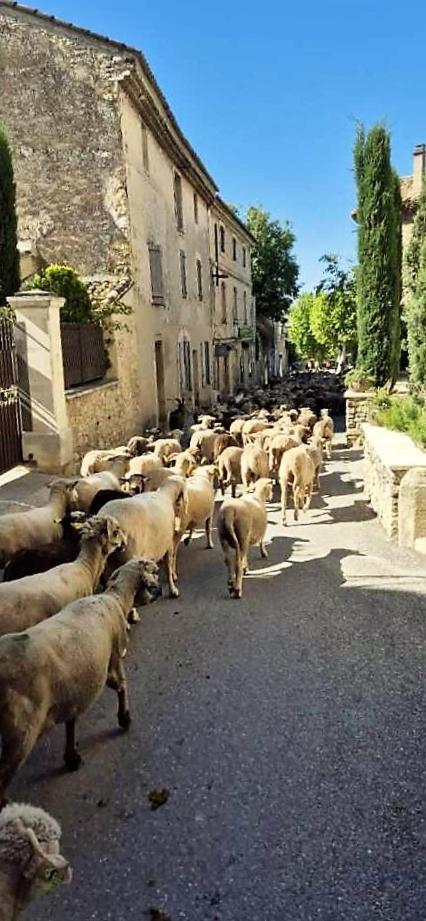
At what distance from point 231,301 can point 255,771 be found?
32983 millimetres

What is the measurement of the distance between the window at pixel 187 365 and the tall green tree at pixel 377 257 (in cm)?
733

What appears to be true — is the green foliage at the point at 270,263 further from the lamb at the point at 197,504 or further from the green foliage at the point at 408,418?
the lamb at the point at 197,504

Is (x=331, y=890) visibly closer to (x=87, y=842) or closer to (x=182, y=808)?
(x=182, y=808)

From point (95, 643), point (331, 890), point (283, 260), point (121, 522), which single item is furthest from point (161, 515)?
point (283, 260)

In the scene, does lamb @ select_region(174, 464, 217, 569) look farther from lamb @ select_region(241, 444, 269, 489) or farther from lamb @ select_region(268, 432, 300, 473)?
lamb @ select_region(268, 432, 300, 473)

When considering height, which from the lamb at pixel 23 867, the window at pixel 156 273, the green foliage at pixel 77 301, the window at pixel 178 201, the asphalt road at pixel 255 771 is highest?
the window at pixel 178 201

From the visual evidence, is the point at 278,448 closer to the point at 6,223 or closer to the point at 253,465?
the point at 253,465

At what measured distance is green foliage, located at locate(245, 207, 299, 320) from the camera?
47.8m

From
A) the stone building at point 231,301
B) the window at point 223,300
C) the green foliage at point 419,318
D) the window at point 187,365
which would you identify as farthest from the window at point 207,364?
the green foliage at point 419,318

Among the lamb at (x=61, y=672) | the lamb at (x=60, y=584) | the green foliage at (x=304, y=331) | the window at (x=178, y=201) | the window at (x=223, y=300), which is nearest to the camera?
the lamb at (x=61, y=672)

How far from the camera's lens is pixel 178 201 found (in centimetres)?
2359

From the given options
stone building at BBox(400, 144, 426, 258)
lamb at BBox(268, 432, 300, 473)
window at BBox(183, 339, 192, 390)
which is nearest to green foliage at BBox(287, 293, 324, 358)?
stone building at BBox(400, 144, 426, 258)

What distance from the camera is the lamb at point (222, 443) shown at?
39.9 feet

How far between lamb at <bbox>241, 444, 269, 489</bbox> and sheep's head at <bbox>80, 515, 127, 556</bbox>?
5.22 m
